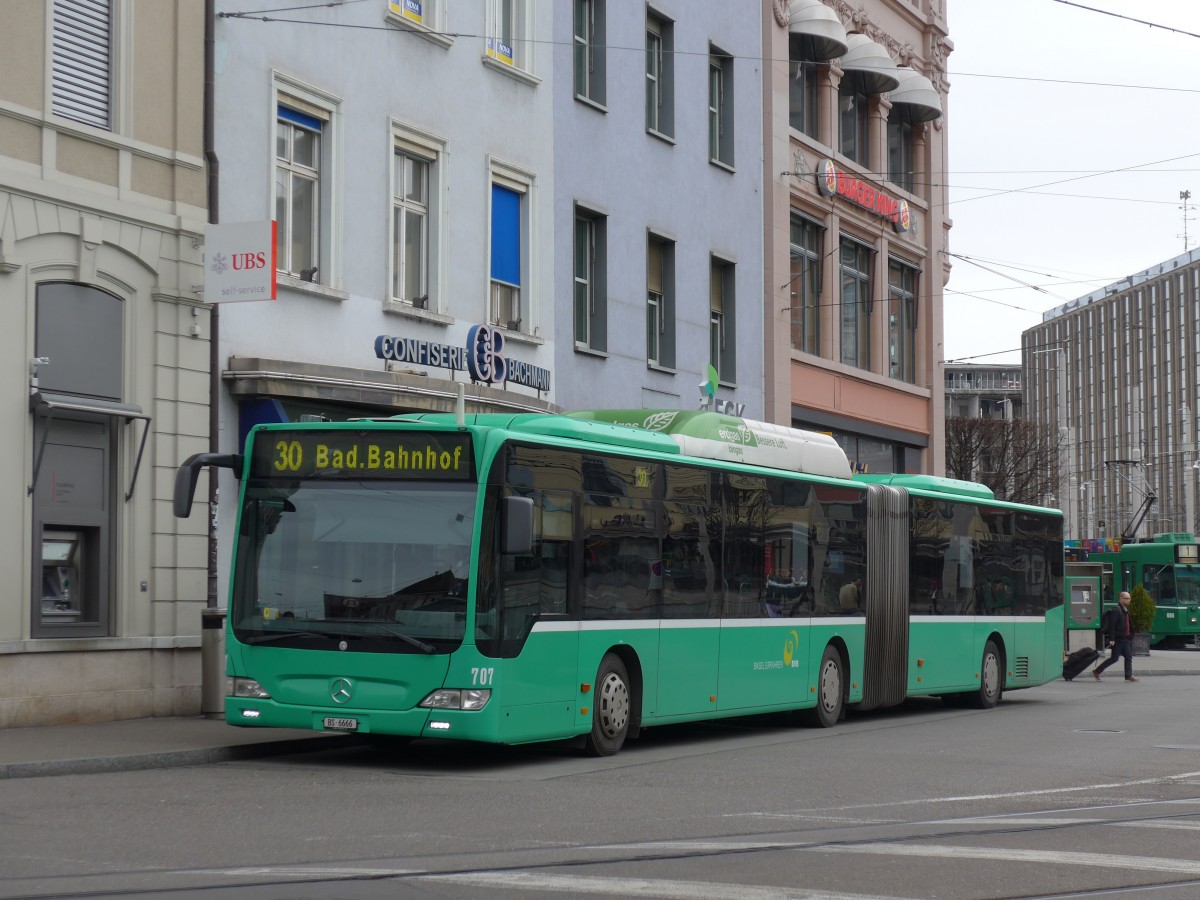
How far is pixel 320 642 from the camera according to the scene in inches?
572

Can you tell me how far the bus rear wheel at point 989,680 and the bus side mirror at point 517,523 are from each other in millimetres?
11746

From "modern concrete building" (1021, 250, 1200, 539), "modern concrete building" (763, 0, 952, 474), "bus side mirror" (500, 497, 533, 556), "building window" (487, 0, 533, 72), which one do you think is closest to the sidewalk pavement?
"bus side mirror" (500, 497, 533, 556)

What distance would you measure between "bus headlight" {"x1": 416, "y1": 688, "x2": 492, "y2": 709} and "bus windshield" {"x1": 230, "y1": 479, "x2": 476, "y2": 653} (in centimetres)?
33

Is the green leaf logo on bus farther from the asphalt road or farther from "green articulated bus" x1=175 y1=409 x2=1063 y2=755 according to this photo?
the asphalt road

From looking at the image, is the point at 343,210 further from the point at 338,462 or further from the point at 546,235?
the point at 338,462

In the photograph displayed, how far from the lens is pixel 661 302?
3017 cm

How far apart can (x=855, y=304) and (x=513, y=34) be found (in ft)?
44.6

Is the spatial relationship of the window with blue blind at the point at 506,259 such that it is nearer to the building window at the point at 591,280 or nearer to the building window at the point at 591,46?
the building window at the point at 591,280

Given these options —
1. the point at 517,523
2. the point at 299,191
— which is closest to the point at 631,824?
the point at 517,523

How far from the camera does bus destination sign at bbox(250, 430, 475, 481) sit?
570 inches

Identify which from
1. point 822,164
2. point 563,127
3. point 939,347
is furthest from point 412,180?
point 939,347

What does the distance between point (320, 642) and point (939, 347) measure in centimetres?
2875

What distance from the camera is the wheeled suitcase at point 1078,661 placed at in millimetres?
31812

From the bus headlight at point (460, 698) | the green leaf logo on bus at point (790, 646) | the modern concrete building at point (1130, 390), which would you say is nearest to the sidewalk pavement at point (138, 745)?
the bus headlight at point (460, 698)
